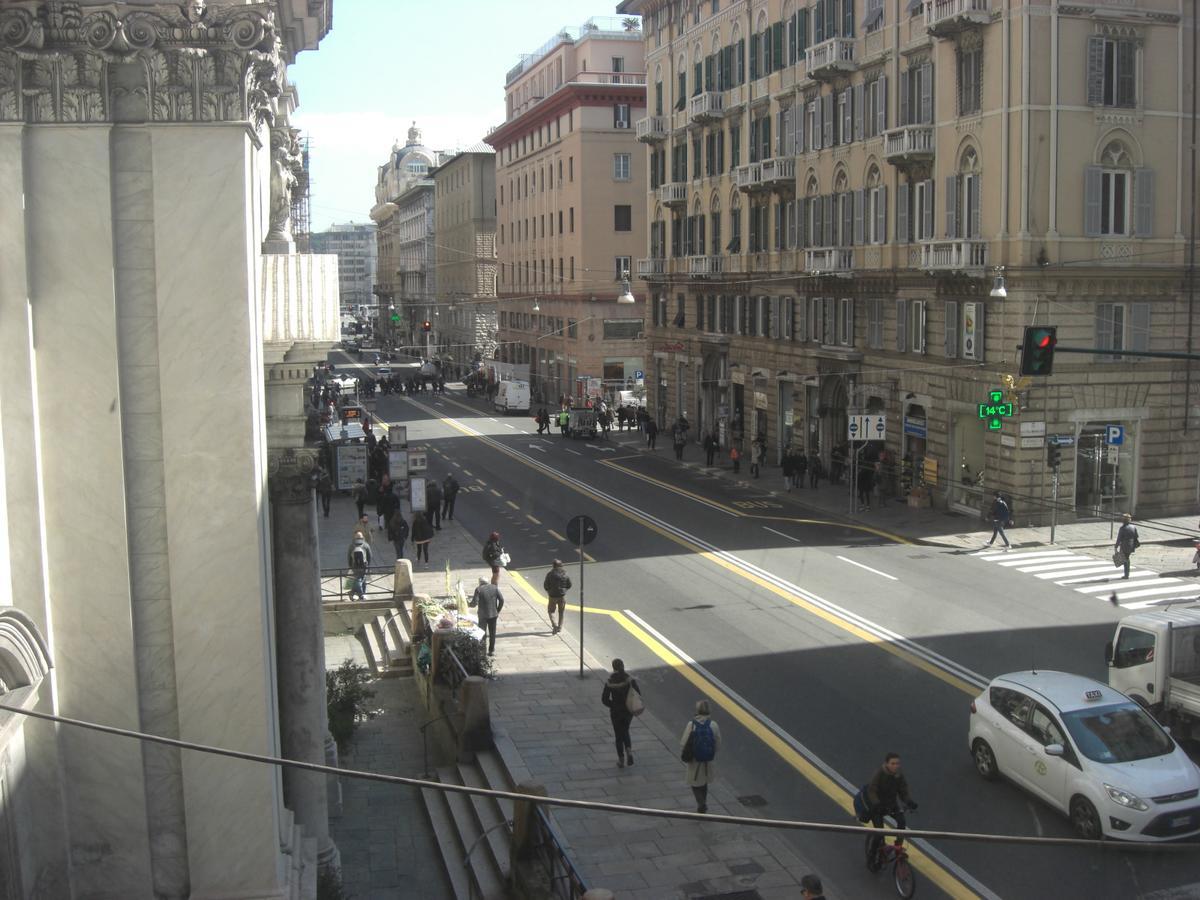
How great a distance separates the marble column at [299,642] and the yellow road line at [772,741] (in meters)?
5.99

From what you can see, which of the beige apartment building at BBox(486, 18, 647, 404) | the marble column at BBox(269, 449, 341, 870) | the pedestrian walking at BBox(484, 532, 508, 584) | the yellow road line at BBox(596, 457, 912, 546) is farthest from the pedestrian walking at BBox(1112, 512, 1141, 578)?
the beige apartment building at BBox(486, 18, 647, 404)

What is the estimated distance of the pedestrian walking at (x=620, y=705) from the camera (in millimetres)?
16250

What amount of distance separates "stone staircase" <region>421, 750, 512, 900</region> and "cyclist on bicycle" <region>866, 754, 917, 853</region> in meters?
3.68

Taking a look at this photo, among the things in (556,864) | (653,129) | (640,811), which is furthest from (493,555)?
(653,129)

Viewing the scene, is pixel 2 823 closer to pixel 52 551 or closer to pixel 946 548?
pixel 52 551

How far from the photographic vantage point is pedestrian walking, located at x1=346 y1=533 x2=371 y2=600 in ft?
83.4

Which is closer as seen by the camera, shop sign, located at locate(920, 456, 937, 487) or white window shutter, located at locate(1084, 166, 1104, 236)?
white window shutter, located at locate(1084, 166, 1104, 236)

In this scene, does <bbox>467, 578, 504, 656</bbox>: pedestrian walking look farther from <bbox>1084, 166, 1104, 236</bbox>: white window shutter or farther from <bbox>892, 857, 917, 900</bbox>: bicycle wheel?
<bbox>1084, 166, 1104, 236</bbox>: white window shutter

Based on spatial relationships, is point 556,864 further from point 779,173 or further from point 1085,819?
point 779,173

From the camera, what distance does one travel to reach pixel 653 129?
63.0m

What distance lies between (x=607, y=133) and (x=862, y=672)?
62.4 m

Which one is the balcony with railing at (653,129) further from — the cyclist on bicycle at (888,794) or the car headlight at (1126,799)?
the cyclist on bicycle at (888,794)

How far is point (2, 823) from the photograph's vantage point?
27.4ft

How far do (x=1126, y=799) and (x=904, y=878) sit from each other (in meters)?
2.67
